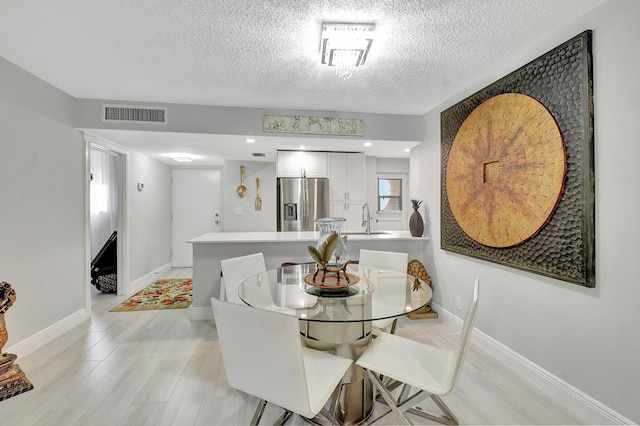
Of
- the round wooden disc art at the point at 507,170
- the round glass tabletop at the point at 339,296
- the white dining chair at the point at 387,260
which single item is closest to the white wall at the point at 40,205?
the round glass tabletop at the point at 339,296

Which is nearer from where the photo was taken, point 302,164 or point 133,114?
point 133,114

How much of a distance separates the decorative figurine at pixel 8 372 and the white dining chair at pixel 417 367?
2.25 m

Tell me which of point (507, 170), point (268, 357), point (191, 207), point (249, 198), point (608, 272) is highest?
point (507, 170)

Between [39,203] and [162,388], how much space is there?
2.00 m

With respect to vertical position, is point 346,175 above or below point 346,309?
above

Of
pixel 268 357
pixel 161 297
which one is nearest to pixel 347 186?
pixel 161 297

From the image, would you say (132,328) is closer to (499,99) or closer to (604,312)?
(604,312)

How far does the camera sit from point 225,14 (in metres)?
1.69

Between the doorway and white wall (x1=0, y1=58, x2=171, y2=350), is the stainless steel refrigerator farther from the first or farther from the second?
white wall (x1=0, y1=58, x2=171, y2=350)

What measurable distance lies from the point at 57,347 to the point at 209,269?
139 cm

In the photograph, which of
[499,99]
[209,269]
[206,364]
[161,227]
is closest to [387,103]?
[499,99]

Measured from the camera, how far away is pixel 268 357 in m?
1.10

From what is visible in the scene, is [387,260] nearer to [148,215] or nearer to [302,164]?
[302,164]

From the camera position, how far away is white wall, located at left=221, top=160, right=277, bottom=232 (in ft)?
17.1
